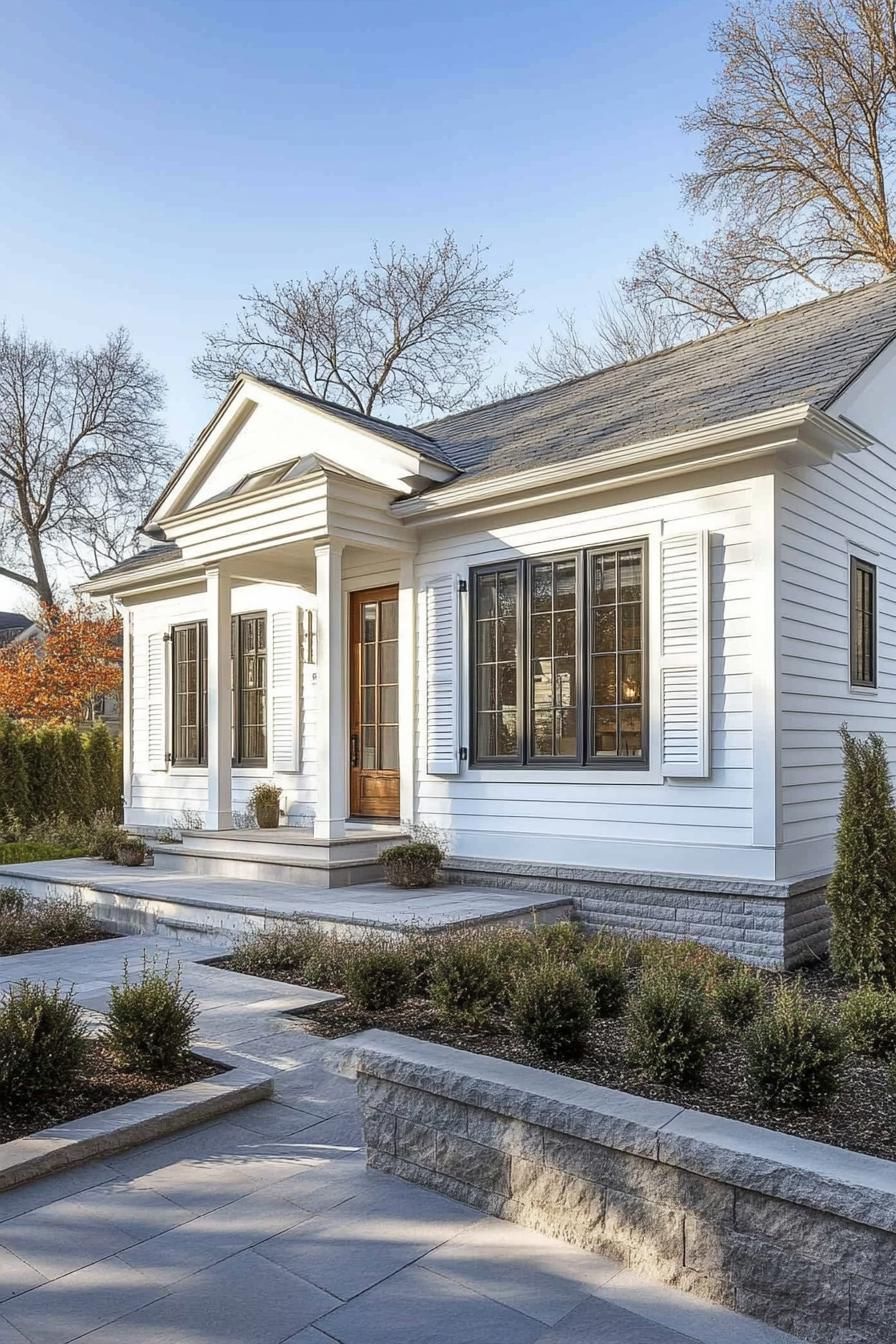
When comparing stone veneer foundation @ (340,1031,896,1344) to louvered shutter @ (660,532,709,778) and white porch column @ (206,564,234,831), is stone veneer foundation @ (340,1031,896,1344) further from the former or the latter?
white porch column @ (206,564,234,831)

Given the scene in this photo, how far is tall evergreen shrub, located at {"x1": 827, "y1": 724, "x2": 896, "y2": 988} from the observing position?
18.1 ft

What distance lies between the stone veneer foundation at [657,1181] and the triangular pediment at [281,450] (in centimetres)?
582

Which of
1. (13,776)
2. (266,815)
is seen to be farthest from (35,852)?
(266,815)

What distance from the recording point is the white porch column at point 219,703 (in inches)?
378

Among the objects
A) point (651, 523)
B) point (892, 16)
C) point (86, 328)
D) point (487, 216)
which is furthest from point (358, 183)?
point (651, 523)

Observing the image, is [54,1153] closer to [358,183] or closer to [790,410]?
[790,410]

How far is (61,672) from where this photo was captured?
20.4m

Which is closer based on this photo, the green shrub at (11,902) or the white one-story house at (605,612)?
the white one-story house at (605,612)

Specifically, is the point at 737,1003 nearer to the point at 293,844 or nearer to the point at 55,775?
the point at 293,844

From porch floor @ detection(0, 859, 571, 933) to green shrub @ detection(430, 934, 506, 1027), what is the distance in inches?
65.6

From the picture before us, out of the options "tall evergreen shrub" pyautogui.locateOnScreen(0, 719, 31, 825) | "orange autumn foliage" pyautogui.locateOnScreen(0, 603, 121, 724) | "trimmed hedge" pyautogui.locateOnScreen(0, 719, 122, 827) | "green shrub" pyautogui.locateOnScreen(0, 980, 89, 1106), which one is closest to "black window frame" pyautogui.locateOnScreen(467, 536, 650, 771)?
"green shrub" pyautogui.locateOnScreen(0, 980, 89, 1106)

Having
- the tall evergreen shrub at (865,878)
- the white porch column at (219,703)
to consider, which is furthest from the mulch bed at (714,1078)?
the white porch column at (219,703)

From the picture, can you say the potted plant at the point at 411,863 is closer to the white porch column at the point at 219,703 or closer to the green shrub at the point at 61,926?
the green shrub at the point at 61,926

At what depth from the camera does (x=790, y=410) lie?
5.97m
